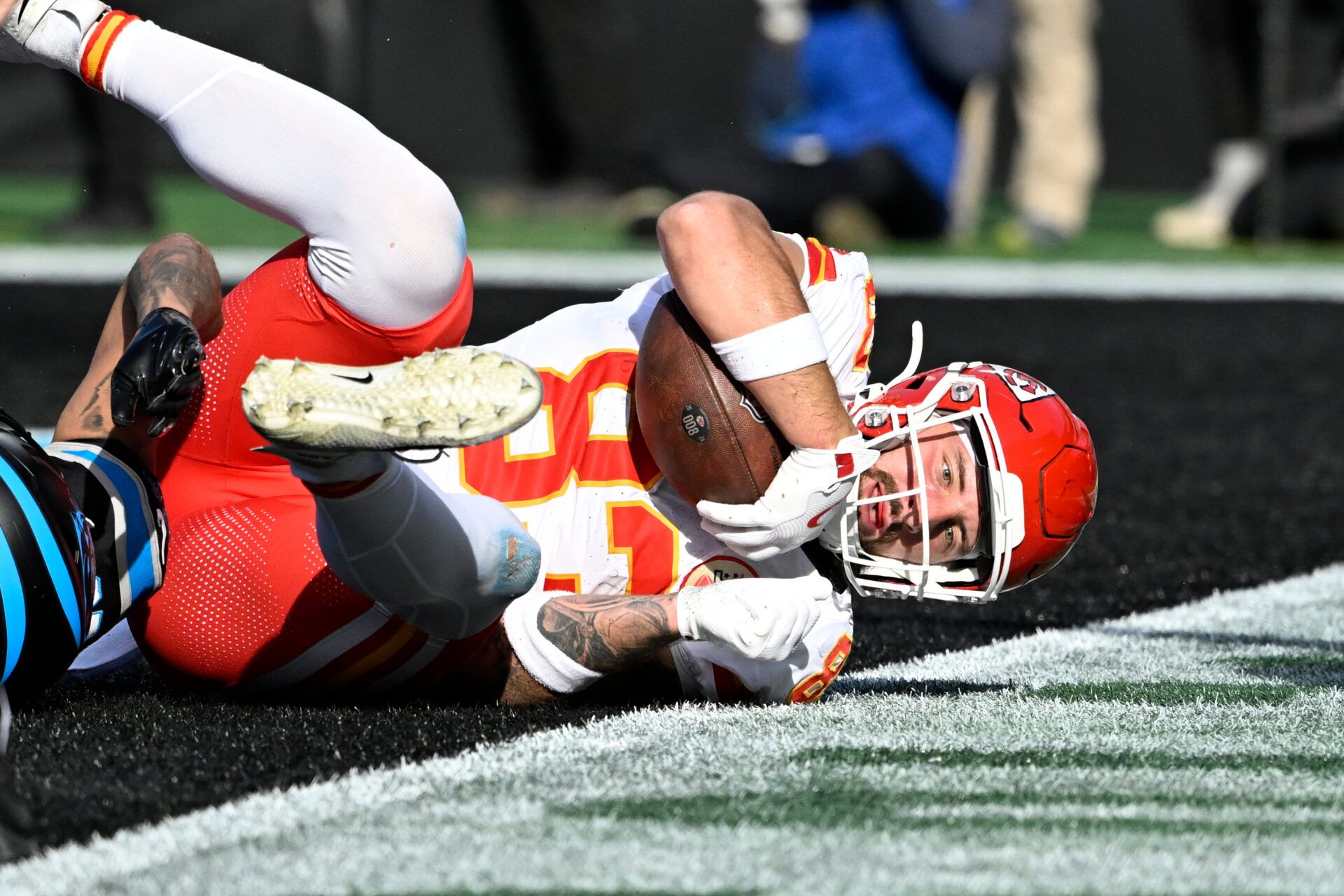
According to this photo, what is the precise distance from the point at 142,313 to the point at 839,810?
1.22 m

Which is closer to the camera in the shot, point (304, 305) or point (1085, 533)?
point (304, 305)

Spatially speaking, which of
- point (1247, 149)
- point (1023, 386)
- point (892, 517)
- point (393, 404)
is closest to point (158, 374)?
point (393, 404)

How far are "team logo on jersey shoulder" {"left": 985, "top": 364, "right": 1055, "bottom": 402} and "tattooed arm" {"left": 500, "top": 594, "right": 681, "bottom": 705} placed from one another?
617 mm

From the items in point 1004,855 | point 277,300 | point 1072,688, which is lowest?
point 1072,688

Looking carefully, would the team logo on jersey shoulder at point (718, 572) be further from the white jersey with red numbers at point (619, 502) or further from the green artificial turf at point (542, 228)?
the green artificial turf at point (542, 228)

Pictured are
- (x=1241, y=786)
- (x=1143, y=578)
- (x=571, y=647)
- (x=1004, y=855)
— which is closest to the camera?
(x=1004, y=855)

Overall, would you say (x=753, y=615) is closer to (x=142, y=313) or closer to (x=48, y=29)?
(x=142, y=313)

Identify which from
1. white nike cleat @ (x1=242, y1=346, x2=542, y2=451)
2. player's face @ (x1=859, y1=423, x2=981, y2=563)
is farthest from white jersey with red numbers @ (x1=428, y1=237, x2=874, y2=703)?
white nike cleat @ (x1=242, y1=346, x2=542, y2=451)

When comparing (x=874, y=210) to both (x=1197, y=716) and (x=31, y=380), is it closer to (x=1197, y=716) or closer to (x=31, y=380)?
(x=31, y=380)

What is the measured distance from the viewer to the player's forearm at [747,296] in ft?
8.13

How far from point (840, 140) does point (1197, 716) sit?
310 inches

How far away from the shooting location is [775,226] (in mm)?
9516

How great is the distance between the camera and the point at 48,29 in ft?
8.16

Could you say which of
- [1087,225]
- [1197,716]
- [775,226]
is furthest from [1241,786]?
[1087,225]
